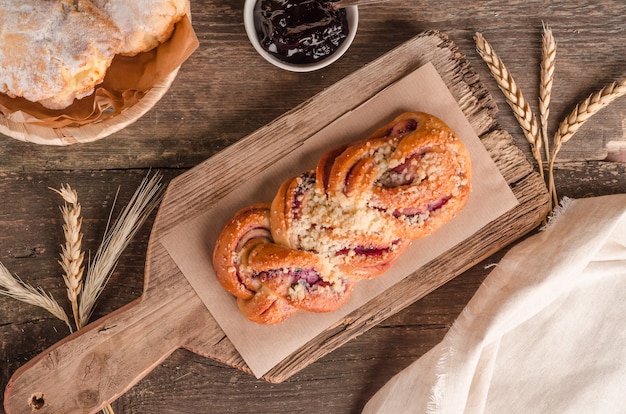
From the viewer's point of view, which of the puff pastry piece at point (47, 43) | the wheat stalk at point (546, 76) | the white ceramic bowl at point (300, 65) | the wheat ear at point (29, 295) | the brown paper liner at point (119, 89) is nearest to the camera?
the puff pastry piece at point (47, 43)

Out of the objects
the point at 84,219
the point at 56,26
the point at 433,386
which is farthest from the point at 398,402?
the point at 56,26

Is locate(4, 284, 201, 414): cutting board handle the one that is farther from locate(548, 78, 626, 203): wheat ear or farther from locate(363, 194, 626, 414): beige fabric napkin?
locate(548, 78, 626, 203): wheat ear

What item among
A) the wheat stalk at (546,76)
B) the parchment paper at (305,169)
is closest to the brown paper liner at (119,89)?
the parchment paper at (305,169)

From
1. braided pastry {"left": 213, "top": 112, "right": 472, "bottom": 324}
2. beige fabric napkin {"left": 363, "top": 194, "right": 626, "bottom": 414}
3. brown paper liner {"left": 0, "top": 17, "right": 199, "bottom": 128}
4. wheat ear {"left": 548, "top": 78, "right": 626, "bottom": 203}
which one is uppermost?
brown paper liner {"left": 0, "top": 17, "right": 199, "bottom": 128}

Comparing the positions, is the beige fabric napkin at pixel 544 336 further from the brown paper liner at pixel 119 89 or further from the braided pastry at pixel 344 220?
the brown paper liner at pixel 119 89

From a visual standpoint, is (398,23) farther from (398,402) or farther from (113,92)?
(398,402)

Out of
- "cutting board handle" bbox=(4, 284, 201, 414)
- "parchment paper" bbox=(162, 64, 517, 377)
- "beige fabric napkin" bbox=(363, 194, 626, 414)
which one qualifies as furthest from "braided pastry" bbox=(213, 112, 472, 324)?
"beige fabric napkin" bbox=(363, 194, 626, 414)
